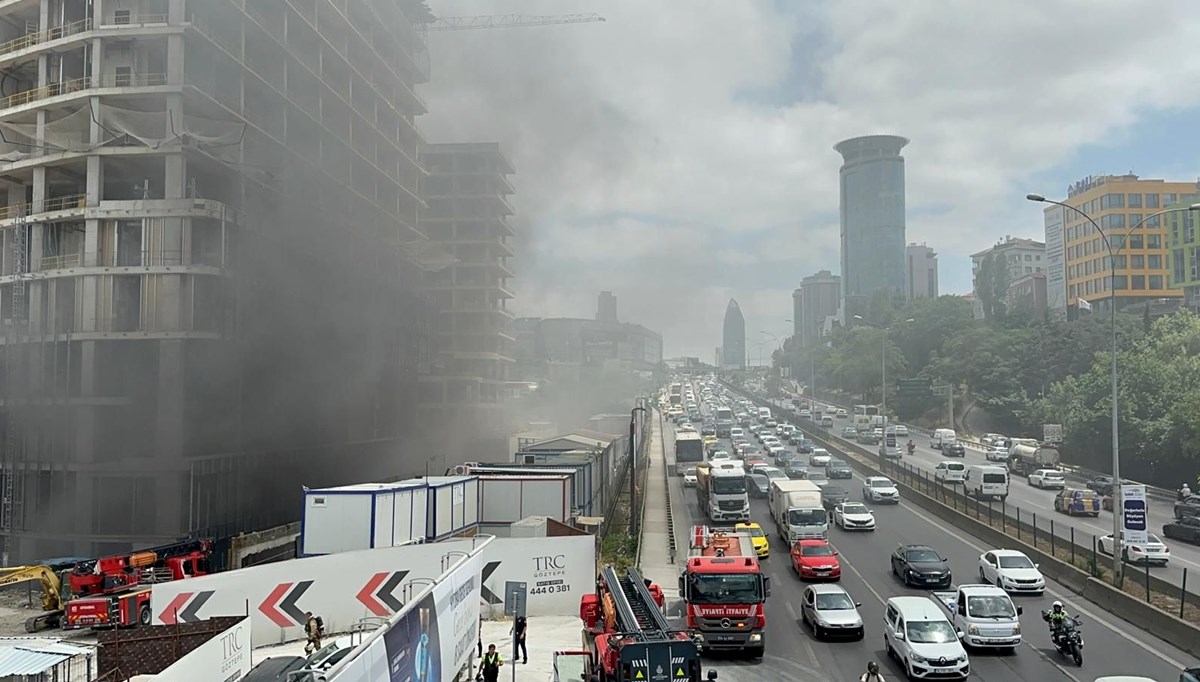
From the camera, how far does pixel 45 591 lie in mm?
18516

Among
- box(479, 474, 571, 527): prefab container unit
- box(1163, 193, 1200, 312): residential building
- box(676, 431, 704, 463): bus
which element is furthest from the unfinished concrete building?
box(1163, 193, 1200, 312): residential building

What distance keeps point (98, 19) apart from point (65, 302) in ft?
33.9

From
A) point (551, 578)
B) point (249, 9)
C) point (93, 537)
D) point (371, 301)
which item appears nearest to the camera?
point (551, 578)

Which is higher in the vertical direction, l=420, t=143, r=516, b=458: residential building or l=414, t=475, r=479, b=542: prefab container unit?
l=420, t=143, r=516, b=458: residential building

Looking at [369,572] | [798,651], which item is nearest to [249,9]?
[369,572]

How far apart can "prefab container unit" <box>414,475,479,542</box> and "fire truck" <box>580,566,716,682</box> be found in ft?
24.7

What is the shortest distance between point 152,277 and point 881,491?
95.6ft

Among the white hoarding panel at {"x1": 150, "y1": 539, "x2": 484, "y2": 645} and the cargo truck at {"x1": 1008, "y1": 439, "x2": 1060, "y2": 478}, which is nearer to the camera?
the white hoarding panel at {"x1": 150, "y1": 539, "x2": 484, "y2": 645}

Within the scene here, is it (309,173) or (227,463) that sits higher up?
(309,173)

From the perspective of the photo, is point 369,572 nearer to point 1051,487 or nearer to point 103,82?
point 103,82

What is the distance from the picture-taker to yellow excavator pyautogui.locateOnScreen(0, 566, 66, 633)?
17.8 m

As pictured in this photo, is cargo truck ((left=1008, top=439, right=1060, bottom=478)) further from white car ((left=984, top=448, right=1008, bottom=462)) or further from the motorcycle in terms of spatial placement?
the motorcycle

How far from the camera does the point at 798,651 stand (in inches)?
595

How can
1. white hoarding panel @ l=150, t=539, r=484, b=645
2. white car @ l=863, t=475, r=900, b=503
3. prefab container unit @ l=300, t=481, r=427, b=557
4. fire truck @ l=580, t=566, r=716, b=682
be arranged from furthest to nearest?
white car @ l=863, t=475, r=900, b=503 < prefab container unit @ l=300, t=481, r=427, b=557 < white hoarding panel @ l=150, t=539, r=484, b=645 < fire truck @ l=580, t=566, r=716, b=682
